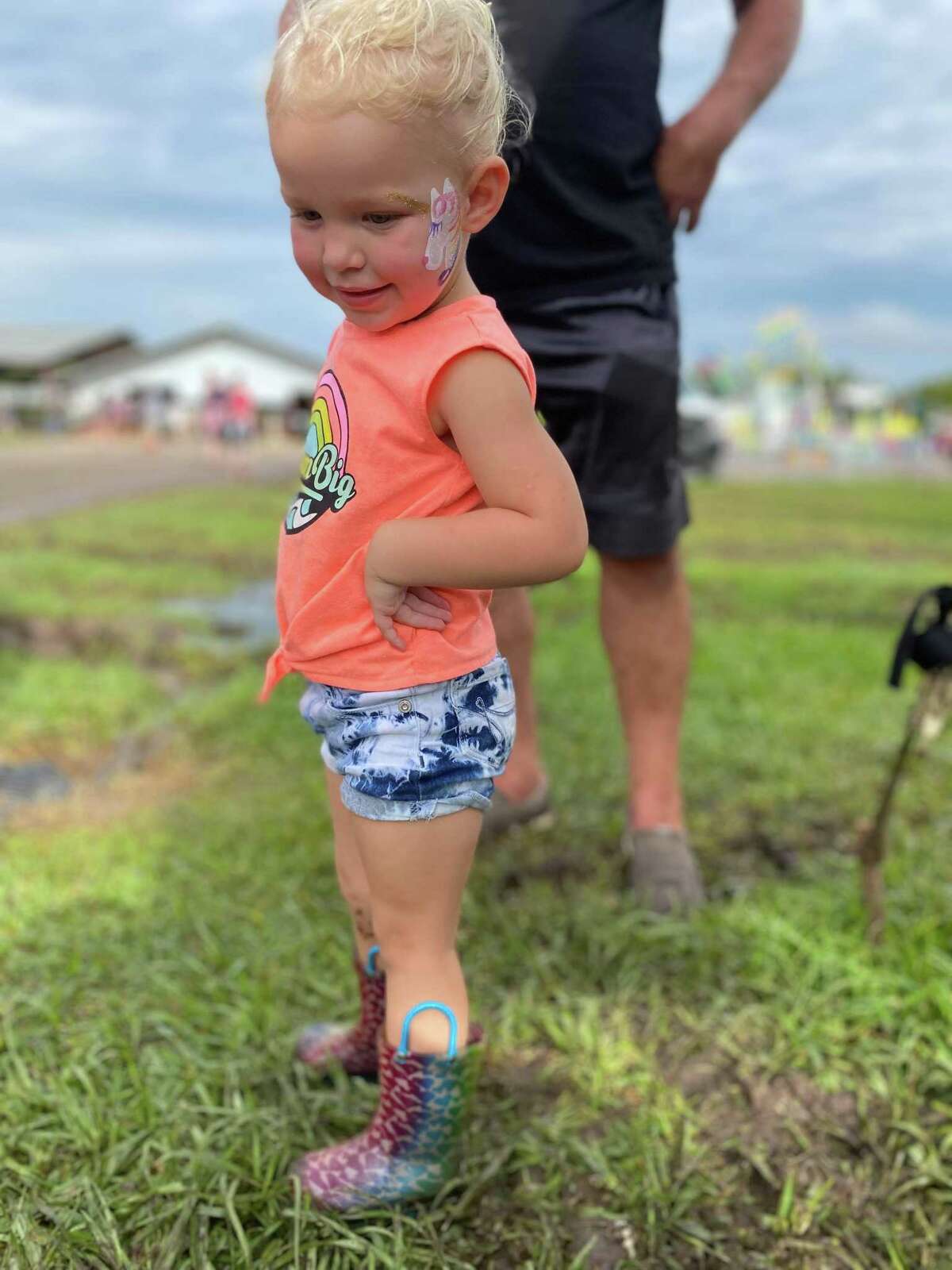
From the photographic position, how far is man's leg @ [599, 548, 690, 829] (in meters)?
2.33

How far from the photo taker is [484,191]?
1239mm

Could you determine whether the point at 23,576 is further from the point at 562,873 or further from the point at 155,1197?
the point at 155,1197

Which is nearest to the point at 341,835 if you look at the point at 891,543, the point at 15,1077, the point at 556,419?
the point at 15,1077

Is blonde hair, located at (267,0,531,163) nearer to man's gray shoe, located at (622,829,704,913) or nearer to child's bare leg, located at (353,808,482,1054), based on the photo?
child's bare leg, located at (353,808,482,1054)

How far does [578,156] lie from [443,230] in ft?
3.01

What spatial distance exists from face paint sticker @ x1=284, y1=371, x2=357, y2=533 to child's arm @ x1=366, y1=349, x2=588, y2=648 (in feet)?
0.37

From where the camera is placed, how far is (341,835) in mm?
1518

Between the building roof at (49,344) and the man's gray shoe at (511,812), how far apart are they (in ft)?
180

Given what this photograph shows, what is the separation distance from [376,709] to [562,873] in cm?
121

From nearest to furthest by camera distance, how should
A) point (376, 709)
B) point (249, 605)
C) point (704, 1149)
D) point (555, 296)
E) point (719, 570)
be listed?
point (376, 709) → point (704, 1149) → point (555, 296) → point (249, 605) → point (719, 570)

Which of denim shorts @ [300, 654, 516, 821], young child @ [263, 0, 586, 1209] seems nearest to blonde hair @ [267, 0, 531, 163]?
young child @ [263, 0, 586, 1209]

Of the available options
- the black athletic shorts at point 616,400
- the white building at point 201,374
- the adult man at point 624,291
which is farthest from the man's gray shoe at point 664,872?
the white building at point 201,374

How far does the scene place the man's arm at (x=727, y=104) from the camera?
2.13 meters

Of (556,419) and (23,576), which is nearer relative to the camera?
(556,419)
